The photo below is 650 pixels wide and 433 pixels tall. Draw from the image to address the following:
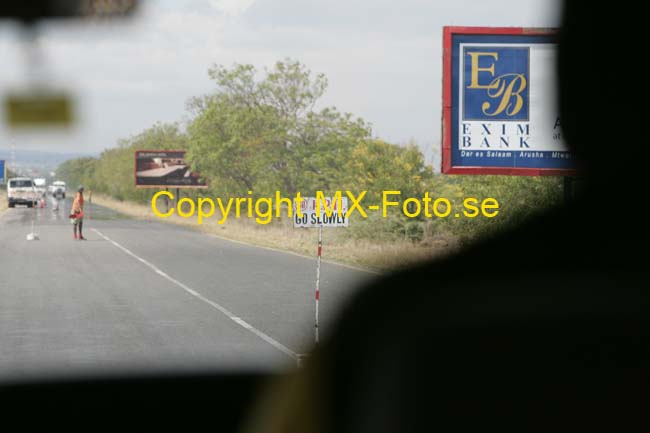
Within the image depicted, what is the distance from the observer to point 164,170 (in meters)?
70.6

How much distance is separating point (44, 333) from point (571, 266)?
11018mm

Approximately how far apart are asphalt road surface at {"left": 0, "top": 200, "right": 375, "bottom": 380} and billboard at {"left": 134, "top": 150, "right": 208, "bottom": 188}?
139 feet

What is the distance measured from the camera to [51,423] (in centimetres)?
328

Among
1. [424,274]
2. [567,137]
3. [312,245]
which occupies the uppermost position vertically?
[567,137]

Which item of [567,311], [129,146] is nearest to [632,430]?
[567,311]

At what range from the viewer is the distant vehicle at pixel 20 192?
7474 cm

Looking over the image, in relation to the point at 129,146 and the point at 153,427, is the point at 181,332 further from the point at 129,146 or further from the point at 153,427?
the point at 129,146

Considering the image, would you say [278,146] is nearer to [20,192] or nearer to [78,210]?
[78,210]

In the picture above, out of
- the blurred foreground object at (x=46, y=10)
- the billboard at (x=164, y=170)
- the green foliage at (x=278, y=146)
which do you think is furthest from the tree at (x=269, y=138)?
the blurred foreground object at (x=46, y=10)

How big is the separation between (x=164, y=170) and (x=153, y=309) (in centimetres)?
5781

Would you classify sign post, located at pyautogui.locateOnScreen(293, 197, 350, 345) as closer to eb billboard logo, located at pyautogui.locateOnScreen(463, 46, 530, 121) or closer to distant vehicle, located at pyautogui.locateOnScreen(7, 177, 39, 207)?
eb billboard logo, located at pyautogui.locateOnScreen(463, 46, 530, 121)

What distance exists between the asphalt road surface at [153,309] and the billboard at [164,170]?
42217mm

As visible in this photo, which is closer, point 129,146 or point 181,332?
point 181,332

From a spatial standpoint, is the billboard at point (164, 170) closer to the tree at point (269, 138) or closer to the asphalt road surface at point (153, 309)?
the tree at point (269, 138)
